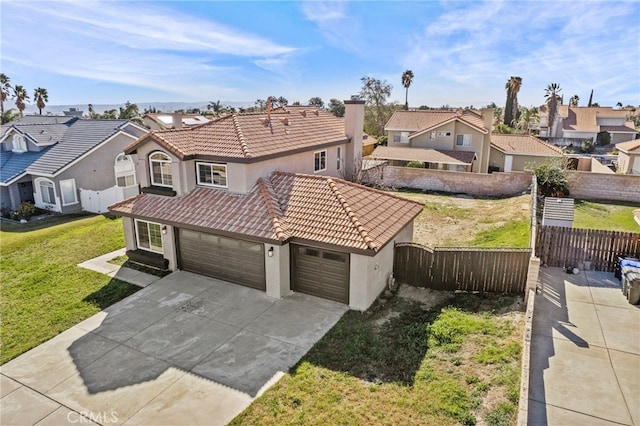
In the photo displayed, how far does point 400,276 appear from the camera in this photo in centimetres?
1512

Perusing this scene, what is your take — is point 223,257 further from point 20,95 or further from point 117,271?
point 20,95

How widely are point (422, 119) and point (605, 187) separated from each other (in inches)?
812

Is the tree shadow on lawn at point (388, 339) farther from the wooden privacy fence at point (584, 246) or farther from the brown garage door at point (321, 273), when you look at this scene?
the wooden privacy fence at point (584, 246)

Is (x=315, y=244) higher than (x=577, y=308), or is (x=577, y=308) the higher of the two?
(x=315, y=244)

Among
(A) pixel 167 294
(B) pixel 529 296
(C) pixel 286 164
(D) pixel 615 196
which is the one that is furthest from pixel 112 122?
(D) pixel 615 196

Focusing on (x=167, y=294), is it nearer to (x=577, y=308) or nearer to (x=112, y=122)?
(x=577, y=308)

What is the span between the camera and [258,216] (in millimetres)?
14469

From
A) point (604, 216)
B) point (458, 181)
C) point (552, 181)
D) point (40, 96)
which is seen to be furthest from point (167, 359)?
point (40, 96)

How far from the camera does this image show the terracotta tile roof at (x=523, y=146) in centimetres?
3953

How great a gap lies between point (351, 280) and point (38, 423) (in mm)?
8719

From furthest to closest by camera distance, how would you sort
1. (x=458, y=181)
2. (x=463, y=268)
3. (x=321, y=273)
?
1. (x=458, y=181)
2. (x=463, y=268)
3. (x=321, y=273)

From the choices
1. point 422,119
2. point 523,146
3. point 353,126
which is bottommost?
point 523,146

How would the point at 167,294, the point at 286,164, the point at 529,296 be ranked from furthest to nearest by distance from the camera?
the point at 286,164 < the point at 167,294 < the point at 529,296

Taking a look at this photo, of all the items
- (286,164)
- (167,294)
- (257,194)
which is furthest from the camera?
(286,164)
